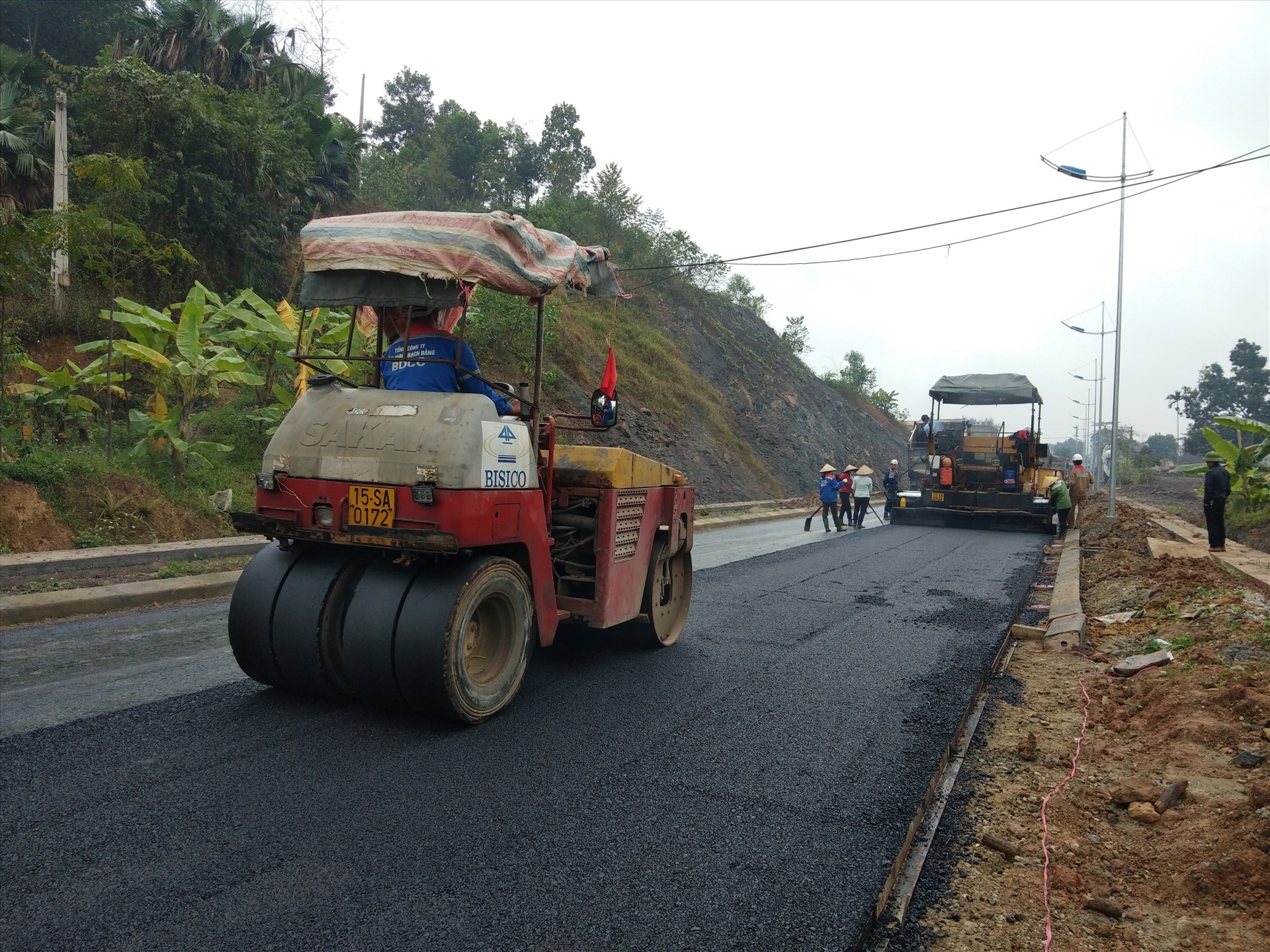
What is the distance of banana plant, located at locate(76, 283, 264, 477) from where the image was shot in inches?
430

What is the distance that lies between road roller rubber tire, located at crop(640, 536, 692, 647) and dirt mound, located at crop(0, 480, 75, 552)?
6435 mm

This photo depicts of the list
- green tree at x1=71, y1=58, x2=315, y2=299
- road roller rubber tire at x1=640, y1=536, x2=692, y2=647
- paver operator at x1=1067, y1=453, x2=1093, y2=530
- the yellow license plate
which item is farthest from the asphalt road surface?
paver operator at x1=1067, y1=453, x2=1093, y2=530

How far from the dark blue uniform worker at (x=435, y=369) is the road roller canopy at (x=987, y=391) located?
20668mm

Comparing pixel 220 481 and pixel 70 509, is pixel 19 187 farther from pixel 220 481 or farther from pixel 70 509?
pixel 70 509

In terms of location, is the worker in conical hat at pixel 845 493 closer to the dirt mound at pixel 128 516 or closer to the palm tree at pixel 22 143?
the dirt mound at pixel 128 516

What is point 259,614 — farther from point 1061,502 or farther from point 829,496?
point 1061,502

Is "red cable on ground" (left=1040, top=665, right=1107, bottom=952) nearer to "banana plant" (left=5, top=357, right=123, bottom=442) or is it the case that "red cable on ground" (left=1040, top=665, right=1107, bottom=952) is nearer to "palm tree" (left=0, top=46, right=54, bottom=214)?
"banana plant" (left=5, top=357, right=123, bottom=442)

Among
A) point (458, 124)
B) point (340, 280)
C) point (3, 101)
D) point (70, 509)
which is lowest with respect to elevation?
point (70, 509)

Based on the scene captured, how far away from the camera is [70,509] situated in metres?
9.45

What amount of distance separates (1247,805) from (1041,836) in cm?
93

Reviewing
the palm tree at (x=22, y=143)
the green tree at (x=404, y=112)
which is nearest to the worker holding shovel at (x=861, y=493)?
the palm tree at (x=22, y=143)

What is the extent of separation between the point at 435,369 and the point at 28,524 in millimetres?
6695

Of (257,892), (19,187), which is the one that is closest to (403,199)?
(19,187)

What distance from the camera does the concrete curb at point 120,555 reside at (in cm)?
789
